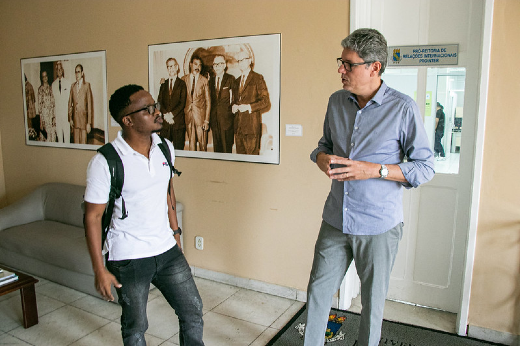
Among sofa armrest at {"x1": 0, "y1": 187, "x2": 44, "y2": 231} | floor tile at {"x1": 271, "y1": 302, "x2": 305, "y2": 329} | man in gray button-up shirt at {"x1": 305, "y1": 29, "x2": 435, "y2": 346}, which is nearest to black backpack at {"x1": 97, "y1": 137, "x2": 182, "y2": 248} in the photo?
man in gray button-up shirt at {"x1": 305, "y1": 29, "x2": 435, "y2": 346}

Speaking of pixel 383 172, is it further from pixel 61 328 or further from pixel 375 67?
pixel 61 328

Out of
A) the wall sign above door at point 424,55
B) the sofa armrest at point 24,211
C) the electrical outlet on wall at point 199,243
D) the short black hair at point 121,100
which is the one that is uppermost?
the wall sign above door at point 424,55

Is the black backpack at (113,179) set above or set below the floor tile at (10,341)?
above

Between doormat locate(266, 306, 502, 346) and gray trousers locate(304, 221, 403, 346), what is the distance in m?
0.66

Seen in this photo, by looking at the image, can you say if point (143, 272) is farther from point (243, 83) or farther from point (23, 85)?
point (23, 85)

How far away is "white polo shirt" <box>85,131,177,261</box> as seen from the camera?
1.88m

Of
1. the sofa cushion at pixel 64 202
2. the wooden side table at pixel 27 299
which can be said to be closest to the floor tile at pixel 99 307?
the wooden side table at pixel 27 299

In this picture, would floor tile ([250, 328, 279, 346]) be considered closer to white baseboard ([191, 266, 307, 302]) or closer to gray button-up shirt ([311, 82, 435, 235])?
white baseboard ([191, 266, 307, 302])

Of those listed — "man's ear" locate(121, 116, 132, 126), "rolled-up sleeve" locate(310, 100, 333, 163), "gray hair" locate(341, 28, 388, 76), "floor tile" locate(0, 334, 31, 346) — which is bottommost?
"floor tile" locate(0, 334, 31, 346)

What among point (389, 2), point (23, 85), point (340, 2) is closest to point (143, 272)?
point (340, 2)

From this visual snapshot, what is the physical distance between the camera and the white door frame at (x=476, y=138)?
97.8 inches

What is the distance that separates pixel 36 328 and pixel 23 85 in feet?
9.96

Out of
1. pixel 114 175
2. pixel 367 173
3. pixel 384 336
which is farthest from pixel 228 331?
pixel 367 173

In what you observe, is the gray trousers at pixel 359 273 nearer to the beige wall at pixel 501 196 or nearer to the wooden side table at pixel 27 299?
the beige wall at pixel 501 196
